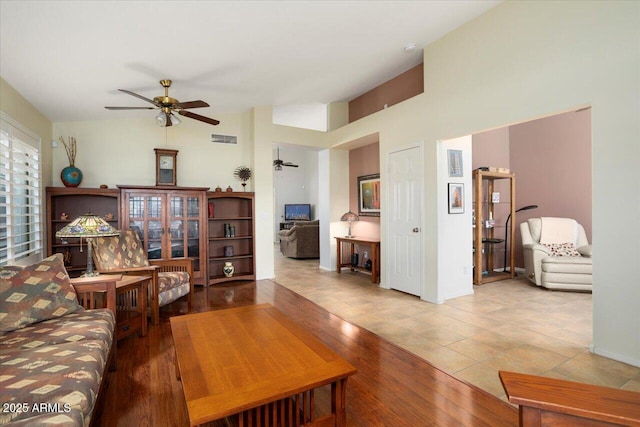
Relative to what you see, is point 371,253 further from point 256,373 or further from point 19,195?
point 19,195

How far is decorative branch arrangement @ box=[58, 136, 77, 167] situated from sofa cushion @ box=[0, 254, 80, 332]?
2875mm

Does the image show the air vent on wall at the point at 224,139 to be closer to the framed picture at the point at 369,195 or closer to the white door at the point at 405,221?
the framed picture at the point at 369,195

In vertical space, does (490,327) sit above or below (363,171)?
below

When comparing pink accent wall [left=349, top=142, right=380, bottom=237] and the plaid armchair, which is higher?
pink accent wall [left=349, top=142, right=380, bottom=237]

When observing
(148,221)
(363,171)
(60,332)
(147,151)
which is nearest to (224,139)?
(147,151)

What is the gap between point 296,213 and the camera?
11953 millimetres

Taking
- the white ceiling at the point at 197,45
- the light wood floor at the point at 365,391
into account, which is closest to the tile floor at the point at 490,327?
the light wood floor at the point at 365,391

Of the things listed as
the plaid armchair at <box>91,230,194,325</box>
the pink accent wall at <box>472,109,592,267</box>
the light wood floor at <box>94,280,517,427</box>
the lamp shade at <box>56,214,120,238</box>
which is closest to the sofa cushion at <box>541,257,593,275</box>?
the pink accent wall at <box>472,109,592,267</box>

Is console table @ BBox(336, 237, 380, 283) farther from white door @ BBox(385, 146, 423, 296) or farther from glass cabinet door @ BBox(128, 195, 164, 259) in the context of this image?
glass cabinet door @ BBox(128, 195, 164, 259)

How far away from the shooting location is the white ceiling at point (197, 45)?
2.43 m

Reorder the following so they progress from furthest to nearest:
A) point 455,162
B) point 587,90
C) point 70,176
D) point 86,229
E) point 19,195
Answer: point 70,176
point 455,162
point 19,195
point 86,229
point 587,90

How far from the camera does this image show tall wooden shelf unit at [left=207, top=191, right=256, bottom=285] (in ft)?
17.9

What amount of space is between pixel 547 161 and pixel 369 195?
3.33 m

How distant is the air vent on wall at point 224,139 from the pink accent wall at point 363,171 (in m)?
2.33
